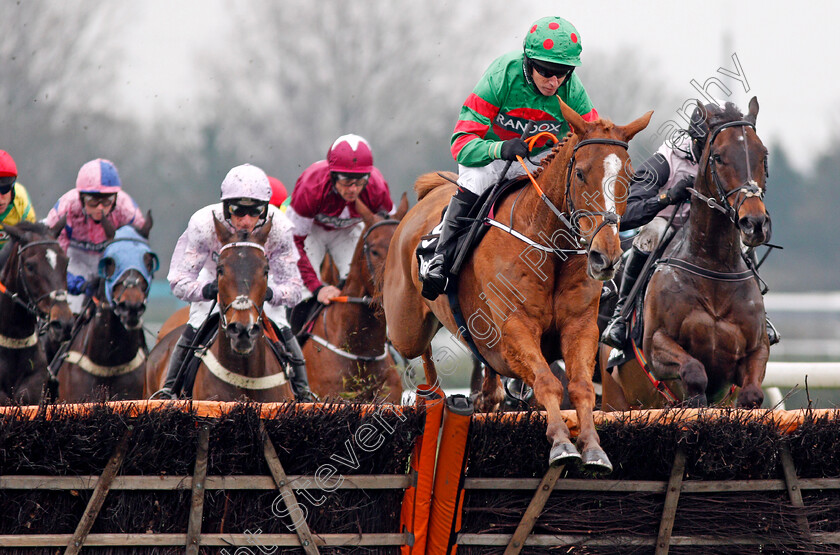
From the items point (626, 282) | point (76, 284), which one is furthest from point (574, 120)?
point (76, 284)

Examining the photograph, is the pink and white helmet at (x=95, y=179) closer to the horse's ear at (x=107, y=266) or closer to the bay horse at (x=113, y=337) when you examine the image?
the bay horse at (x=113, y=337)

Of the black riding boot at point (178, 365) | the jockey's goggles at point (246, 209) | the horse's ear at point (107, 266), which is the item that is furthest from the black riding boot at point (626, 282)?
the horse's ear at point (107, 266)

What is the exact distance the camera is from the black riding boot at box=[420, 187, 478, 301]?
5.01 meters

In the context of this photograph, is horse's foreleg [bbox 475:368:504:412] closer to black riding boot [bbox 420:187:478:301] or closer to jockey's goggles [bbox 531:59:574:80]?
black riding boot [bbox 420:187:478:301]

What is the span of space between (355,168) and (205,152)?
16.1 meters

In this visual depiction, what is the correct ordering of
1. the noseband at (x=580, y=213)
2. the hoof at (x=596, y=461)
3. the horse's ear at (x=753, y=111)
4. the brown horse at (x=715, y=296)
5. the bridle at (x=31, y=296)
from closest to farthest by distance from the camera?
the hoof at (x=596, y=461) < the noseband at (x=580, y=213) < the brown horse at (x=715, y=296) < the horse's ear at (x=753, y=111) < the bridle at (x=31, y=296)

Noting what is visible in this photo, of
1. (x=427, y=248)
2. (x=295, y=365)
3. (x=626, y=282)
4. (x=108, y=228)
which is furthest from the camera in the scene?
(x=108, y=228)

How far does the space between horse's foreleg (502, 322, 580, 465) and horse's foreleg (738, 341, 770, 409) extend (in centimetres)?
149

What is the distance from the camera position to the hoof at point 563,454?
152 inches

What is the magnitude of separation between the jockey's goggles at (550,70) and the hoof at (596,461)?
1.93m

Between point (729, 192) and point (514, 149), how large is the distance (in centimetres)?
137

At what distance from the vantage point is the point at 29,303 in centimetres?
698

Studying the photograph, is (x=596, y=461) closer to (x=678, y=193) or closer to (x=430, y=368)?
(x=430, y=368)

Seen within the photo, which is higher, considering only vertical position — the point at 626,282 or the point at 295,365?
the point at 626,282
